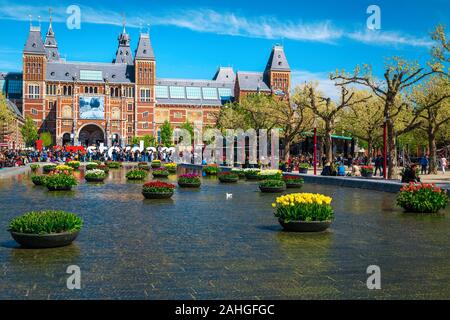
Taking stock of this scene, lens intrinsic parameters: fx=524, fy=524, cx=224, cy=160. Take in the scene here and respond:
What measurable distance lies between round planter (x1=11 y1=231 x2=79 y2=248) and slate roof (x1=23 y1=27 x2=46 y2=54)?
107 metres

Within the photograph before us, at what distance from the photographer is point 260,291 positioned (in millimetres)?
6273

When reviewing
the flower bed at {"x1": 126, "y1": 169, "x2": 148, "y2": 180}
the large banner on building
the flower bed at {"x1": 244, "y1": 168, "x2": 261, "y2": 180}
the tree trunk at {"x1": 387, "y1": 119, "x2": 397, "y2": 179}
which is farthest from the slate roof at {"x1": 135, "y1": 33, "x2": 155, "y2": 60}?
the tree trunk at {"x1": 387, "y1": 119, "x2": 397, "y2": 179}

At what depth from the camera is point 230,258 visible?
822 cm

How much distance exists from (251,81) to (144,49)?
24776 millimetres

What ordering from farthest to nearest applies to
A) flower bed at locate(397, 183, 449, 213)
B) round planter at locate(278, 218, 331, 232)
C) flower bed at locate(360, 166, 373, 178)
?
flower bed at locate(360, 166, 373, 178) → flower bed at locate(397, 183, 449, 213) → round planter at locate(278, 218, 331, 232)

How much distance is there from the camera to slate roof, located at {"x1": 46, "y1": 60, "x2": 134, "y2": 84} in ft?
365

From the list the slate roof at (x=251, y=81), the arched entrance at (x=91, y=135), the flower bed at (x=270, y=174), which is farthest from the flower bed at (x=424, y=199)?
the slate roof at (x=251, y=81)

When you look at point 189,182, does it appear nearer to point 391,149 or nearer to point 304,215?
point 391,149

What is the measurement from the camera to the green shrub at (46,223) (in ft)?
28.8

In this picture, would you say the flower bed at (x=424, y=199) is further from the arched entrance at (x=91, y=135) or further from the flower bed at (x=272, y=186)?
the arched entrance at (x=91, y=135)

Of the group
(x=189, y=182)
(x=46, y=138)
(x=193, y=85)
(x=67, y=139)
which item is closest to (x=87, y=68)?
(x=67, y=139)

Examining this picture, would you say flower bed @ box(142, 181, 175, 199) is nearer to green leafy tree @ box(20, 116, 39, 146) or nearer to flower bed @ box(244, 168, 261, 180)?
flower bed @ box(244, 168, 261, 180)

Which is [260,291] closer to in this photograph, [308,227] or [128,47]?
[308,227]
